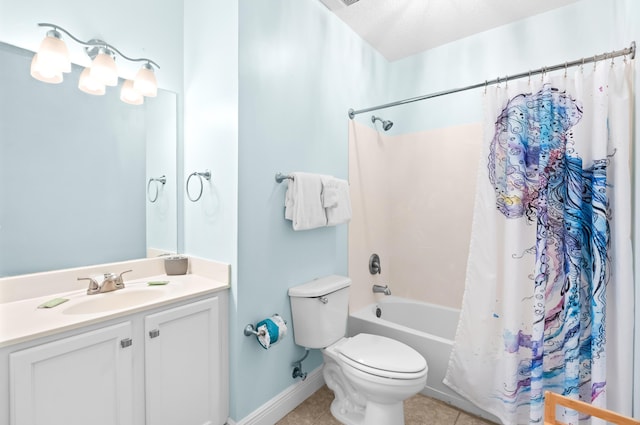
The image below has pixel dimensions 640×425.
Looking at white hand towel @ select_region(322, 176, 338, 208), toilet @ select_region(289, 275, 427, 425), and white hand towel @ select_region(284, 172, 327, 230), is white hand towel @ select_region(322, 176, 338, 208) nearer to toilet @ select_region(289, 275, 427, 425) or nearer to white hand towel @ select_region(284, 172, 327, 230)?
white hand towel @ select_region(284, 172, 327, 230)

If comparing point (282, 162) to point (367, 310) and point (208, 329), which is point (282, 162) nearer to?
point (208, 329)

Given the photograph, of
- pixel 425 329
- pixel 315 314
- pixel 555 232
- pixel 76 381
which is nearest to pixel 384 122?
pixel 555 232

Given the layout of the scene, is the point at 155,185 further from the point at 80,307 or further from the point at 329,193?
the point at 329,193

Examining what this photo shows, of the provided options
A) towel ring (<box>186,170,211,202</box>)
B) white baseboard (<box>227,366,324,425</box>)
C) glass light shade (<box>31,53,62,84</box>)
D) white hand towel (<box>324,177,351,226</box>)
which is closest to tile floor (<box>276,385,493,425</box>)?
white baseboard (<box>227,366,324,425</box>)

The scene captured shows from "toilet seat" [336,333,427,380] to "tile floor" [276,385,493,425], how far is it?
429 mm

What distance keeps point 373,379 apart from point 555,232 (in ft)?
3.88

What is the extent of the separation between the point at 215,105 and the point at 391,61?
6.23 ft

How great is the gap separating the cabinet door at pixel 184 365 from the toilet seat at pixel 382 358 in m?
0.72

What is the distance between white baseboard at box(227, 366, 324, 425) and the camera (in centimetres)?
162

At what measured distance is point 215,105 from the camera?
1.65 metres

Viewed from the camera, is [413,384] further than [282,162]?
No

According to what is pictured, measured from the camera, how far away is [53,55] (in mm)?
1294

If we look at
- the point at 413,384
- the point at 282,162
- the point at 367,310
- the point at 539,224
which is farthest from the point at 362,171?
the point at 413,384

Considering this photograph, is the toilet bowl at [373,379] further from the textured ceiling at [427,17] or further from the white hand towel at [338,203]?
the textured ceiling at [427,17]
